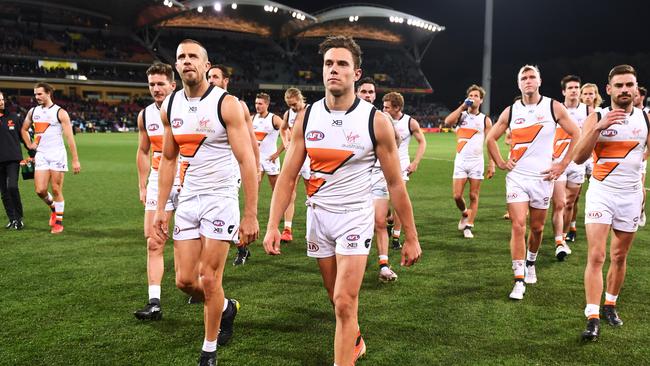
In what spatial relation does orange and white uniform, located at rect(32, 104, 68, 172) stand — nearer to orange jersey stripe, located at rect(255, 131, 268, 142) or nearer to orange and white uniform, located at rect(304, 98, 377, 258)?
orange jersey stripe, located at rect(255, 131, 268, 142)

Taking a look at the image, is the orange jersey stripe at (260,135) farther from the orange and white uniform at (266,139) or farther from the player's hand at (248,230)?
the player's hand at (248,230)

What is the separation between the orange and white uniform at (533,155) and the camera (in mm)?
5520

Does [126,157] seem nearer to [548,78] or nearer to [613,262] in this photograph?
[613,262]

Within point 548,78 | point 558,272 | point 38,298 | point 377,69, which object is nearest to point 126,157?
point 38,298

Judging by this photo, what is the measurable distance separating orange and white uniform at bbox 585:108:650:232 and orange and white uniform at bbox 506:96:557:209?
0.91m

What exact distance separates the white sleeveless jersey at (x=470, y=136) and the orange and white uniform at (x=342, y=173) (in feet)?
19.1

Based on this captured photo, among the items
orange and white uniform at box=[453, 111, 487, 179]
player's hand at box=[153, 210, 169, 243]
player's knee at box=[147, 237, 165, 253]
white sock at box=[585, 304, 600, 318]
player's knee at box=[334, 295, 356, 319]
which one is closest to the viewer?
player's knee at box=[334, 295, 356, 319]

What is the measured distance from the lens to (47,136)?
878cm

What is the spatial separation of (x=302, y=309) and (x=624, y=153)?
3.45 m

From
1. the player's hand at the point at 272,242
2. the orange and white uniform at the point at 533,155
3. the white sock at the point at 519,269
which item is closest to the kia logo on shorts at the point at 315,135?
the player's hand at the point at 272,242

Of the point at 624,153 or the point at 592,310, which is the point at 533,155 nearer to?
the point at 624,153

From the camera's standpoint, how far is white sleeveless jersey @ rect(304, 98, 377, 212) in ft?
10.8

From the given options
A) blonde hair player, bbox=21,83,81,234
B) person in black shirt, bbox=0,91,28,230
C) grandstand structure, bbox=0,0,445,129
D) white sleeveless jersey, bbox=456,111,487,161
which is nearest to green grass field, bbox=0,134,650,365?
person in black shirt, bbox=0,91,28,230

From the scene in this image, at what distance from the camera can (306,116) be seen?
343 centimetres
